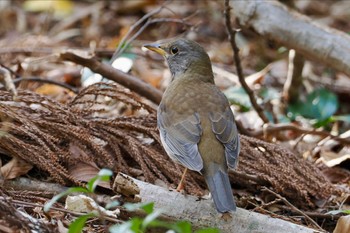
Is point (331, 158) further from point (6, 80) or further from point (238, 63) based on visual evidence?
point (6, 80)

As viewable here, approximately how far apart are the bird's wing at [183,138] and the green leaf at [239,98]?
2185 millimetres

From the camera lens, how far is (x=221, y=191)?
4.17 meters

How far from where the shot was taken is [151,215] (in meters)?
3.03

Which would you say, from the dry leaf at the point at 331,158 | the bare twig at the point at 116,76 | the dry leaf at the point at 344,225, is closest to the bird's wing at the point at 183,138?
the dry leaf at the point at 344,225

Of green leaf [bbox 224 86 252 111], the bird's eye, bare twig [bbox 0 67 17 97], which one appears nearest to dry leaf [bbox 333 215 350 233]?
the bird's eye

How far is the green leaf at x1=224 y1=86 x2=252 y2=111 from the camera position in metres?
7.14

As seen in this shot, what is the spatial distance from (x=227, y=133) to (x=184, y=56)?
1.27 meters

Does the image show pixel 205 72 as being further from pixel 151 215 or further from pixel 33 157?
pixel 151 215

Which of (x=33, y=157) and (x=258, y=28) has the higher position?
(x=258, y=28)

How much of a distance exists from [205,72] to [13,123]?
1.66m

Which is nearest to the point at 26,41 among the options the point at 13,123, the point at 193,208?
the point at 13,123

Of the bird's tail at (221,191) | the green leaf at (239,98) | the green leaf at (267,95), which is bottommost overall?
the green leaf at (267,95)

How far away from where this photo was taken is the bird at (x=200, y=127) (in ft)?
14.4

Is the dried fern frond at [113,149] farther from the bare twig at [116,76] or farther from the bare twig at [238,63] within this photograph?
the bare twig at [238,63]
